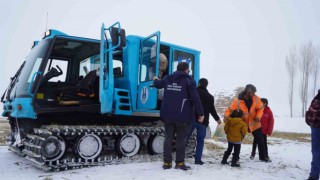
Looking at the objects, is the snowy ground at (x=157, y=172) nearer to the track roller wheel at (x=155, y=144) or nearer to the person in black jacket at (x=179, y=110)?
the person in black jacket at (x=179, y=110)

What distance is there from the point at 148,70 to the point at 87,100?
159 cm

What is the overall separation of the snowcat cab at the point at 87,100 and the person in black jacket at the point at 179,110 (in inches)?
42.0

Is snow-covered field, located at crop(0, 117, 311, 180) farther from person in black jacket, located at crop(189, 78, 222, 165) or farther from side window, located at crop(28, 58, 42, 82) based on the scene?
side window, located at crop(28, 58, 42, 82)

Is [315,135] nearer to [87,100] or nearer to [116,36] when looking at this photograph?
[116,36]

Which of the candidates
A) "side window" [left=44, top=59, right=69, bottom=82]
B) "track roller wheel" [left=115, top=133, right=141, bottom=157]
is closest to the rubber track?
"track roller wheel" [left=115, top=133, right=141, bottom=157]

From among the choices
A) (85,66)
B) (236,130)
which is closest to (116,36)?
(85,66)

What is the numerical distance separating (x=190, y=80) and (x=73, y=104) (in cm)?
270

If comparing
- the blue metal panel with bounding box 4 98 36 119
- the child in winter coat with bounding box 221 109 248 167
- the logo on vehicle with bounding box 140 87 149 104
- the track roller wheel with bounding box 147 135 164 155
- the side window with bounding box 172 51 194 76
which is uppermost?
the side window with bounding box 172 51 194 76

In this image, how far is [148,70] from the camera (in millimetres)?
7051

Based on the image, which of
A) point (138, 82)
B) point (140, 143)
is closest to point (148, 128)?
point (140, 143)

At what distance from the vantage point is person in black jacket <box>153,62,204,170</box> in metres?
5.64

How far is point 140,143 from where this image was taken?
7.18 meters

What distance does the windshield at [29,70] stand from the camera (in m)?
6.50

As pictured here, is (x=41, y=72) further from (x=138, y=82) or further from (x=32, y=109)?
(x=138, y=82)
